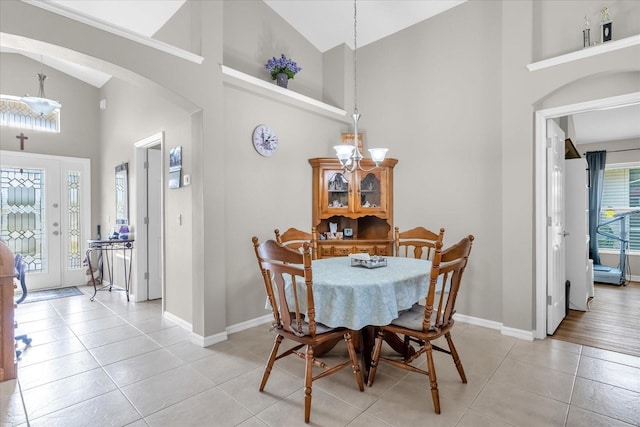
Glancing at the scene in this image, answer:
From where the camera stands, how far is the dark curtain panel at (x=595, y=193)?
18.3 feet

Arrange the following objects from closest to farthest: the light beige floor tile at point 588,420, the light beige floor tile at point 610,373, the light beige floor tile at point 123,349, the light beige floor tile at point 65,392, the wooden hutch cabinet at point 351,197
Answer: the light beige floor tile at point 588,420 → the light beige floor tile at point 65,392 → the light beige floor tile at point 610,373 → the light beige floor tile at point 123,349 → the wooden hutch cabinet at point 351,197

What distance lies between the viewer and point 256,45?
3.71m

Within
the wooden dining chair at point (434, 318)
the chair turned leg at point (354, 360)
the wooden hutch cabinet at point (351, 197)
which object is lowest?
the chair turned leg at point (354, 360)

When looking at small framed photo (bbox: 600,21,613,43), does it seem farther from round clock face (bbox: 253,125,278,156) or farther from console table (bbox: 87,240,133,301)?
console table (bbox: 87,240,133,301)

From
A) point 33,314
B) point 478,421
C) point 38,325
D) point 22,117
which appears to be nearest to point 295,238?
point 478,421

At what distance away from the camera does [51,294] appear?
15.8 feet

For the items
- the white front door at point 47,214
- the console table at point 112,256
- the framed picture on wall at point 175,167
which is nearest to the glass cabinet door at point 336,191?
the framed picture on wall at point 175,167

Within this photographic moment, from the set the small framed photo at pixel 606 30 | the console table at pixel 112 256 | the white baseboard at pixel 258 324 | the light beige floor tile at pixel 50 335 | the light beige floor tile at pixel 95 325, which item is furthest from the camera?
the console table at pixel 112 256

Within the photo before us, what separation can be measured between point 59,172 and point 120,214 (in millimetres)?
1502

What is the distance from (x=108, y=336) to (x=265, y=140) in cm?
250

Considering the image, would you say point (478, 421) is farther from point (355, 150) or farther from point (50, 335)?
point (50, 335)

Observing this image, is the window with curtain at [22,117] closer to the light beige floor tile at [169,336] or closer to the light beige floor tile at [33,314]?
the light beige floor tile at [33,314]

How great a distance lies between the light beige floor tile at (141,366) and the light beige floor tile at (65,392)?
64mm

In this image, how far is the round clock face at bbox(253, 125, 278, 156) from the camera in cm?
340
